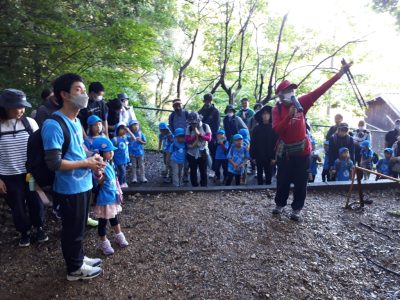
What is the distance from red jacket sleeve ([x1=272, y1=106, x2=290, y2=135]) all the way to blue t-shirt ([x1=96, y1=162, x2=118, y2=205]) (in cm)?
229

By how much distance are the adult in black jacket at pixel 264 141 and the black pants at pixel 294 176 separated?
7.38 ft

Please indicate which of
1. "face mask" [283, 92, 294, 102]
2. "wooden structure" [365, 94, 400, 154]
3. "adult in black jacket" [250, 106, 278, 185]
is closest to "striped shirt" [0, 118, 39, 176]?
"face mask" [283, 92, 294, 102]

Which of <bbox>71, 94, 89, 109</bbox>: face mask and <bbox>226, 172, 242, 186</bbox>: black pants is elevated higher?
<bbox>71, 94, 89, 109</bbox>: face mask

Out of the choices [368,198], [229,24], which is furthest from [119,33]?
[229,24]

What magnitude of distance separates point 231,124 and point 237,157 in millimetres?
1208

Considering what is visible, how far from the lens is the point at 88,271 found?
10.2 ft

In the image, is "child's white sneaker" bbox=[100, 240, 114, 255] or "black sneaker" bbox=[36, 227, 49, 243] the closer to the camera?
"child's white sneaker" bbox=[100, 240, 114, 255]

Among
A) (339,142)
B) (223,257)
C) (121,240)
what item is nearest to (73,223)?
(121,240)

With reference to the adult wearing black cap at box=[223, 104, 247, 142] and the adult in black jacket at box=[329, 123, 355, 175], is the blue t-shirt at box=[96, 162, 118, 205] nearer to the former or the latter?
the adult wearing black cap at box=[223, 104, 247, 142]

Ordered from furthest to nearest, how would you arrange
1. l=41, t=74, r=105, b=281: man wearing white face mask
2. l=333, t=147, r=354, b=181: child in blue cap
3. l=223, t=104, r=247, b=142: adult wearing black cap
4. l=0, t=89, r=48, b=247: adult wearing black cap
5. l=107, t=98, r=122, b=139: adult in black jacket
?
l=223, t=104, r=247, b=142: adult wearing black cap, l=333, t=147, r=354, b=181: child in blue cap, l=107, t=98, r=122, b=139: adult in black jacket, l=0, t=89, r=48, b=247: adult wearing black cap, l=41, t=74, r=105, b=281: man wearing white face mask

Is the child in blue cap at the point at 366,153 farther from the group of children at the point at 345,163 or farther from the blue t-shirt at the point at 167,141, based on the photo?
the blue t-shirt at the point at 167,141

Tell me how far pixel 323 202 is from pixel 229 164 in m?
2.15

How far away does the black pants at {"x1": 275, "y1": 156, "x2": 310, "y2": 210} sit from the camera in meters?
4.43

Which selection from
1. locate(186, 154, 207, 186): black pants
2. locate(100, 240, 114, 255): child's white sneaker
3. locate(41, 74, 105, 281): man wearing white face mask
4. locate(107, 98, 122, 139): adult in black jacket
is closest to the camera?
locate(41, 74, 105, 281): man wearing white face mask
